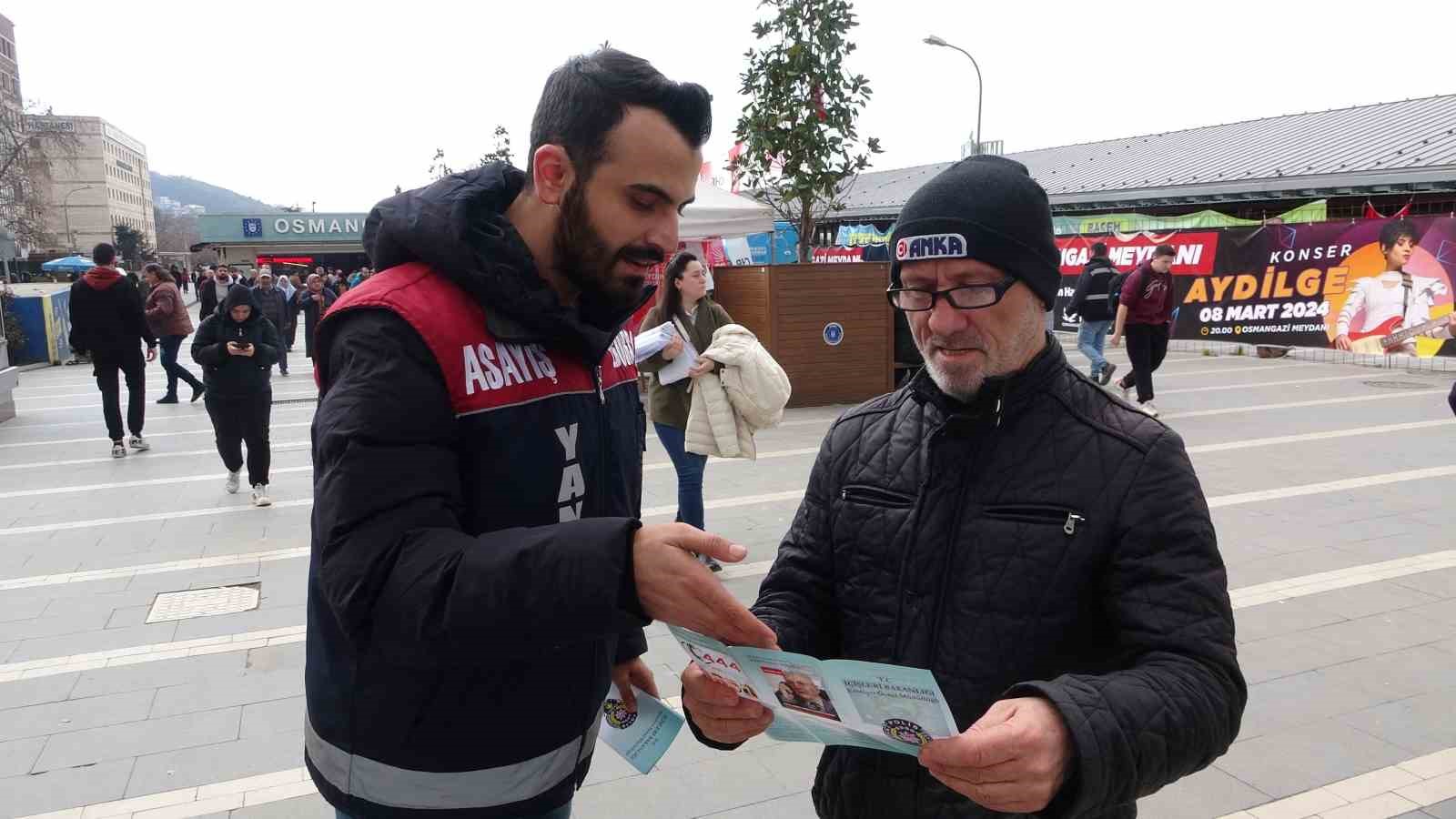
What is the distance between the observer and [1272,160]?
21703 mm

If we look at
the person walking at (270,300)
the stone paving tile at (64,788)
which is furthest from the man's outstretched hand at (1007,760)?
the person walking at (270,300)

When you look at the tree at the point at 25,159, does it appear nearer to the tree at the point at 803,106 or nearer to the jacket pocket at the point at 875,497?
the tree at the point at 803,106

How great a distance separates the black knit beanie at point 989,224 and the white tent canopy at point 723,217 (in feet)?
33.0

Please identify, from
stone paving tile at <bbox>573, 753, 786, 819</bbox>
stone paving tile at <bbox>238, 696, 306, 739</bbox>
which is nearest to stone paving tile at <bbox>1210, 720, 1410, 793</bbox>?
stone paving tile at <bbox>573, 753, 786, 819</bbox>

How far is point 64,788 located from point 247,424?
445 cm

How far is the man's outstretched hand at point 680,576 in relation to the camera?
43.4 inches

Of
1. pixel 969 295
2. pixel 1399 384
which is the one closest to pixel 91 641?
pixel 969 295

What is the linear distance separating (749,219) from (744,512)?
631 cm

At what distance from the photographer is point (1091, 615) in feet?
4.91

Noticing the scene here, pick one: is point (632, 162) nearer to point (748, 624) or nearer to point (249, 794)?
point (748, 624)

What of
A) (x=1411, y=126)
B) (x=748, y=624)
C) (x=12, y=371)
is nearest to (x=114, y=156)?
(x=12, y=371)

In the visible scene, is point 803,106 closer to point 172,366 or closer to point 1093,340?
point 1093,340

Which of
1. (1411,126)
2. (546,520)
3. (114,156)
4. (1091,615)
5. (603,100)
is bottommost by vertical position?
(1091,615)

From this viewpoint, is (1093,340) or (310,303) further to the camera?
(310,303)
